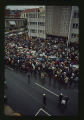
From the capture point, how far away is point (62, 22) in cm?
1612

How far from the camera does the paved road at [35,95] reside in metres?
6.68

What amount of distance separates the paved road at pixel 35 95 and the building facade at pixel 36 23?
11.4 m

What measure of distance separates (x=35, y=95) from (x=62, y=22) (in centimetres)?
1125

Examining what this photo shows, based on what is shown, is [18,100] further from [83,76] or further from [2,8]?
[2,8]

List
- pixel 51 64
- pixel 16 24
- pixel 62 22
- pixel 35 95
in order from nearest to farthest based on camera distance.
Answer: pixel 35 95 < pixel 51 64 < pixel 62 22 < pixel 16 24

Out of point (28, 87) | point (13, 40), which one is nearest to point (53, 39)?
point (13, 40)

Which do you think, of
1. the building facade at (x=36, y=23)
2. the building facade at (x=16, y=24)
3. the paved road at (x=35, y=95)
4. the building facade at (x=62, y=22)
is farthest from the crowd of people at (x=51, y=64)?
the building facade at (x=16, y=24)

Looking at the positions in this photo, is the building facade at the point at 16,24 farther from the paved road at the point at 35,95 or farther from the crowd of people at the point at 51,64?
the paved road at the point at 35,95

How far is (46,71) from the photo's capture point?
34.7ft

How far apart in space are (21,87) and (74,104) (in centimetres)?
379

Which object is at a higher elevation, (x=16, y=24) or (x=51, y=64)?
(x=16, y=24)

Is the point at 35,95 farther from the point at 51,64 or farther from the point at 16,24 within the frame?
the point at 16,24

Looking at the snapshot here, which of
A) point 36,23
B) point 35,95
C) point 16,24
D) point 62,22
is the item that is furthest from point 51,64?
point 16,24

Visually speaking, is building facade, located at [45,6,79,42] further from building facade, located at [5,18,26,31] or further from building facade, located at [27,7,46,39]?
building facade, located at [5,18,26,31]
